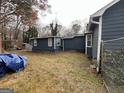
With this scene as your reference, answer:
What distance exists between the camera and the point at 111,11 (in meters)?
8.88

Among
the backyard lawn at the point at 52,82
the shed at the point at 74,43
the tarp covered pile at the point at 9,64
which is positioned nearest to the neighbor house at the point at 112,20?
the backyard lawn at the point at 52,82

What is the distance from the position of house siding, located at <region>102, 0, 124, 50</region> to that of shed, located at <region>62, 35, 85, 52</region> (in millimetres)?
13572

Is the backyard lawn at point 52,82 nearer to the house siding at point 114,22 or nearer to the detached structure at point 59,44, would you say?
the house siding at point 114,22

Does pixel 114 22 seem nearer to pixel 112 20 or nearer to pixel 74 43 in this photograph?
pixel 112 20

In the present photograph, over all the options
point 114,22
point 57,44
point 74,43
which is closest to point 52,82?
point 114,22

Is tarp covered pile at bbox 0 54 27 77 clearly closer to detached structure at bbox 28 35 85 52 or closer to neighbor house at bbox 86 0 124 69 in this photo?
neighbor house at bbox 86 0 124 69

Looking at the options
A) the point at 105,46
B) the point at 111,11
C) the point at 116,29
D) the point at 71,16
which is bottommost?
the point at 105,46

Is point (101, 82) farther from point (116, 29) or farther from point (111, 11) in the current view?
point (111, 11)

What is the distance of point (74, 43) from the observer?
2380cm

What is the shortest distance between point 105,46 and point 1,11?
16.5 metres

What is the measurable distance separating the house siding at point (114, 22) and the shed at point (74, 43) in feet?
44.5

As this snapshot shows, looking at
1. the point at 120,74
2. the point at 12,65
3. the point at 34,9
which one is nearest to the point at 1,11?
the point at 34,9

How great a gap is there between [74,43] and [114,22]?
15.1 m

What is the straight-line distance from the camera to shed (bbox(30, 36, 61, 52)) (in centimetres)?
2338
